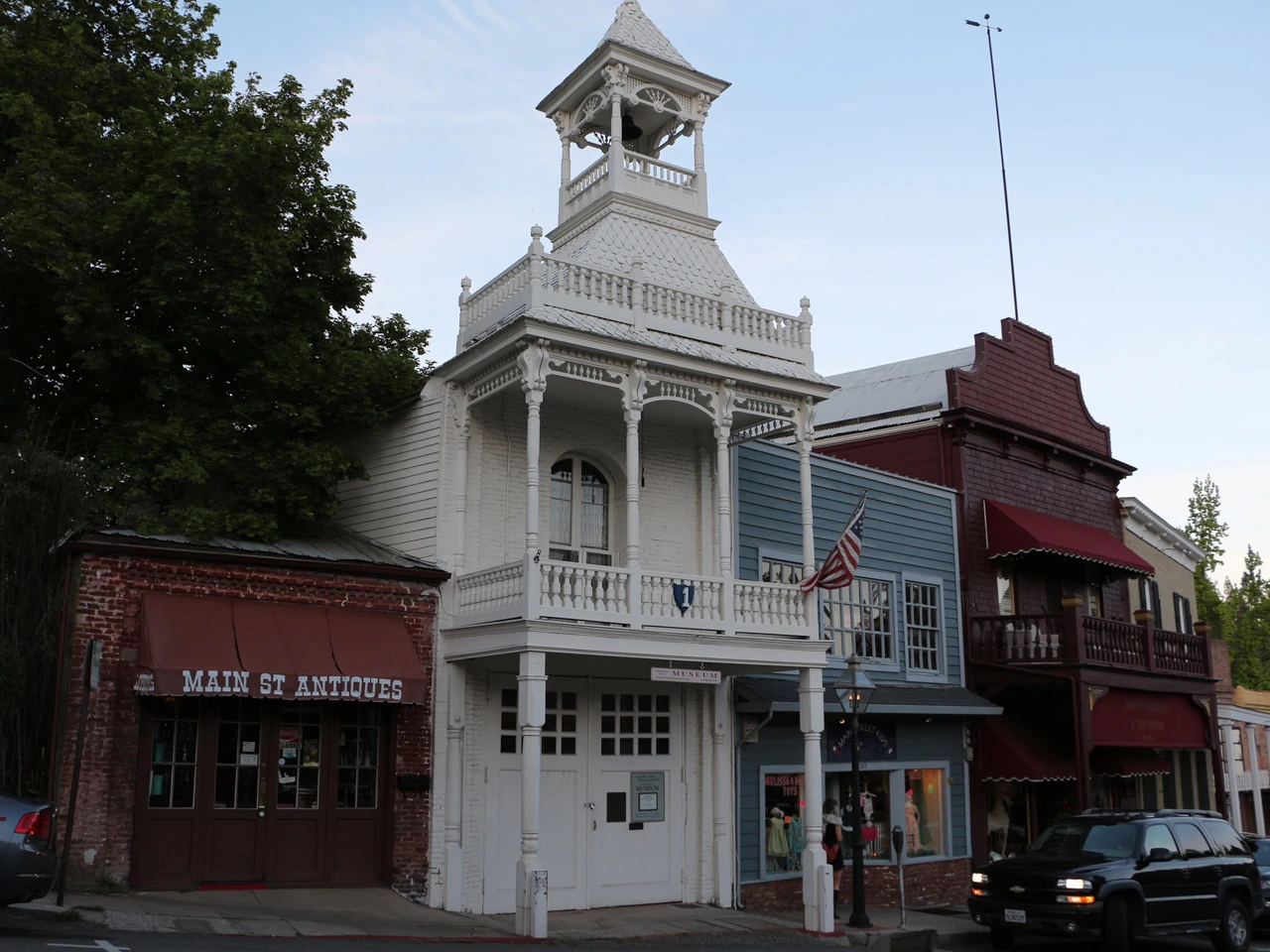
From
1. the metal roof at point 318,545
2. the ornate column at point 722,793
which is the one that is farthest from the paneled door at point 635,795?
the metal roof at point 318,545

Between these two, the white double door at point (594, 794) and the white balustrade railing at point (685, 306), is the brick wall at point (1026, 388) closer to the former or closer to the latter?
the white balustrade railing at point (685, 306)

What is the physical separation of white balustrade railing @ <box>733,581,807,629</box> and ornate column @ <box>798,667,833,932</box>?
0.79 m

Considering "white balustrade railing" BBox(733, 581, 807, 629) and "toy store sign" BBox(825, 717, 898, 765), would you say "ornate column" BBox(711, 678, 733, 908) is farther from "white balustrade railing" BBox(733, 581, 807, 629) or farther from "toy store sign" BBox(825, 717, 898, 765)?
"toy store sign" BBox(825, 717, 898, 765)

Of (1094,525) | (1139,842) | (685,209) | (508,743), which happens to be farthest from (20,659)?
→ (1094,525)

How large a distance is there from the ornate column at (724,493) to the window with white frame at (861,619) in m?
4.23

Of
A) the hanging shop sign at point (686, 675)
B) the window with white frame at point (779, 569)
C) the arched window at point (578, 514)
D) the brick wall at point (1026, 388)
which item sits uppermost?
the brick wall at point (1026, 388)

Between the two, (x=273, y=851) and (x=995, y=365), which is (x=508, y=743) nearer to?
(x=273, y=851)

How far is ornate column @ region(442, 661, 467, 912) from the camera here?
15.9 metres

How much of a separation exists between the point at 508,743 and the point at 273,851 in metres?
3.44

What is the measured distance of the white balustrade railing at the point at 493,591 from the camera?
50.2ft

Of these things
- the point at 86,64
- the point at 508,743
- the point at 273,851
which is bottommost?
the point at 273,851

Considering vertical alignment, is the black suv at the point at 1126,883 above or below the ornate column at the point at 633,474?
below

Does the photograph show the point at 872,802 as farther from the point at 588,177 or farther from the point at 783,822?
the point at 588,177

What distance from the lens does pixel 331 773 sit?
51.2 feet
